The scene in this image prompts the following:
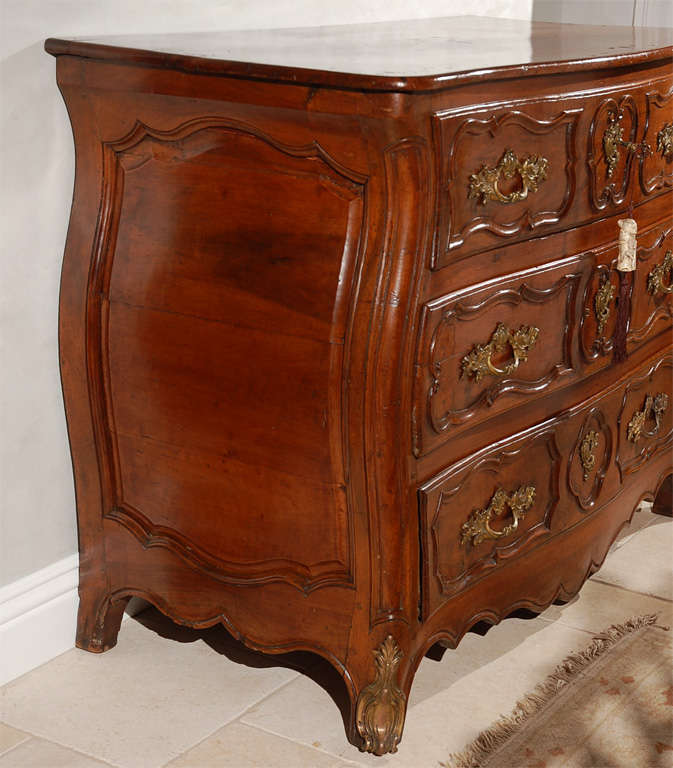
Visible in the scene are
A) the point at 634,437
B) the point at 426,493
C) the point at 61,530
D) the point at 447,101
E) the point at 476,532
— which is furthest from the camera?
the point at 634,437

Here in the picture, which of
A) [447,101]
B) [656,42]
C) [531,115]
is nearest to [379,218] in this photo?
[447,101]

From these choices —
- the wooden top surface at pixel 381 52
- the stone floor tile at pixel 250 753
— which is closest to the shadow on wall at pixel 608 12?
the wooden top surface at pixel 381 52

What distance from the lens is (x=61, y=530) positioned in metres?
2.11

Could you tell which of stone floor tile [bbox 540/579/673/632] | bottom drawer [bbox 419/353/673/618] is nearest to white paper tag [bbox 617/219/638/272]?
bottom drawer [bbox 419/353/673/618]

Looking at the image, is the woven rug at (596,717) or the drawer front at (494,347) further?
the woven rug at (596,717)

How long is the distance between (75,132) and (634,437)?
1269 millimetres

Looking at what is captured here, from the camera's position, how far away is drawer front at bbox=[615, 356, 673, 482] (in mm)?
2312

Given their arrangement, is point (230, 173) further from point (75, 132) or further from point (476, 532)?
point (476, 532)

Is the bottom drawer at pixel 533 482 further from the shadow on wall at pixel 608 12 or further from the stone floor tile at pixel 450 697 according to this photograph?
the shadow on wall at pixel 608 12

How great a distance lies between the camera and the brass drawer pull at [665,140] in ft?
7.13

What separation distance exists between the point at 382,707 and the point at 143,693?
0.47m

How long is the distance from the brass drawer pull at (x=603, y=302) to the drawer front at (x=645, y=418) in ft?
0.71

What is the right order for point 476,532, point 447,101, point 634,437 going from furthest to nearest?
1. point 634,437
2. point 476,532
3. point 447,101

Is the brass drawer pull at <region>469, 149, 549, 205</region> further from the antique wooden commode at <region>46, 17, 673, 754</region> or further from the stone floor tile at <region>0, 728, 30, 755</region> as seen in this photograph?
the stone floor tile at <region>0, 728, 30, 755</region>
